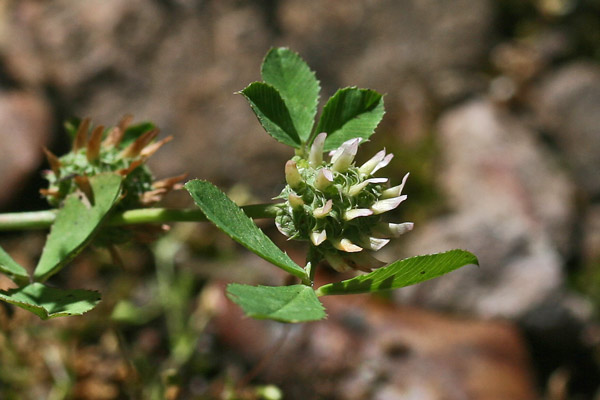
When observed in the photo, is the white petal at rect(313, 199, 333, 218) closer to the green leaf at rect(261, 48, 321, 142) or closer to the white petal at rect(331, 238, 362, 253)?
the white petal at rect(331, 238, 362, 253)

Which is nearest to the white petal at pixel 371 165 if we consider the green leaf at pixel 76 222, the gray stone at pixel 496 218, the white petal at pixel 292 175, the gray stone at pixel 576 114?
the white petal at pixel 292 175

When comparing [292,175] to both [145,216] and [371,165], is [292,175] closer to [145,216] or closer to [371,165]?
[371,165]

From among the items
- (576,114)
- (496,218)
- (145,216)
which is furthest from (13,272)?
(576,114)

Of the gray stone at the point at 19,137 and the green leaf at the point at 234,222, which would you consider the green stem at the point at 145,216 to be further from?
the gray stone at the point at 19,137

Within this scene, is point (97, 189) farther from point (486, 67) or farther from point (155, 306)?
point (486, 67)

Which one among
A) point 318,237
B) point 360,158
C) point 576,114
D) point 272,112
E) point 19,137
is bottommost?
point 576,114

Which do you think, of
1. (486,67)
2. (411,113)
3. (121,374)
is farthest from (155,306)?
(486,67)
